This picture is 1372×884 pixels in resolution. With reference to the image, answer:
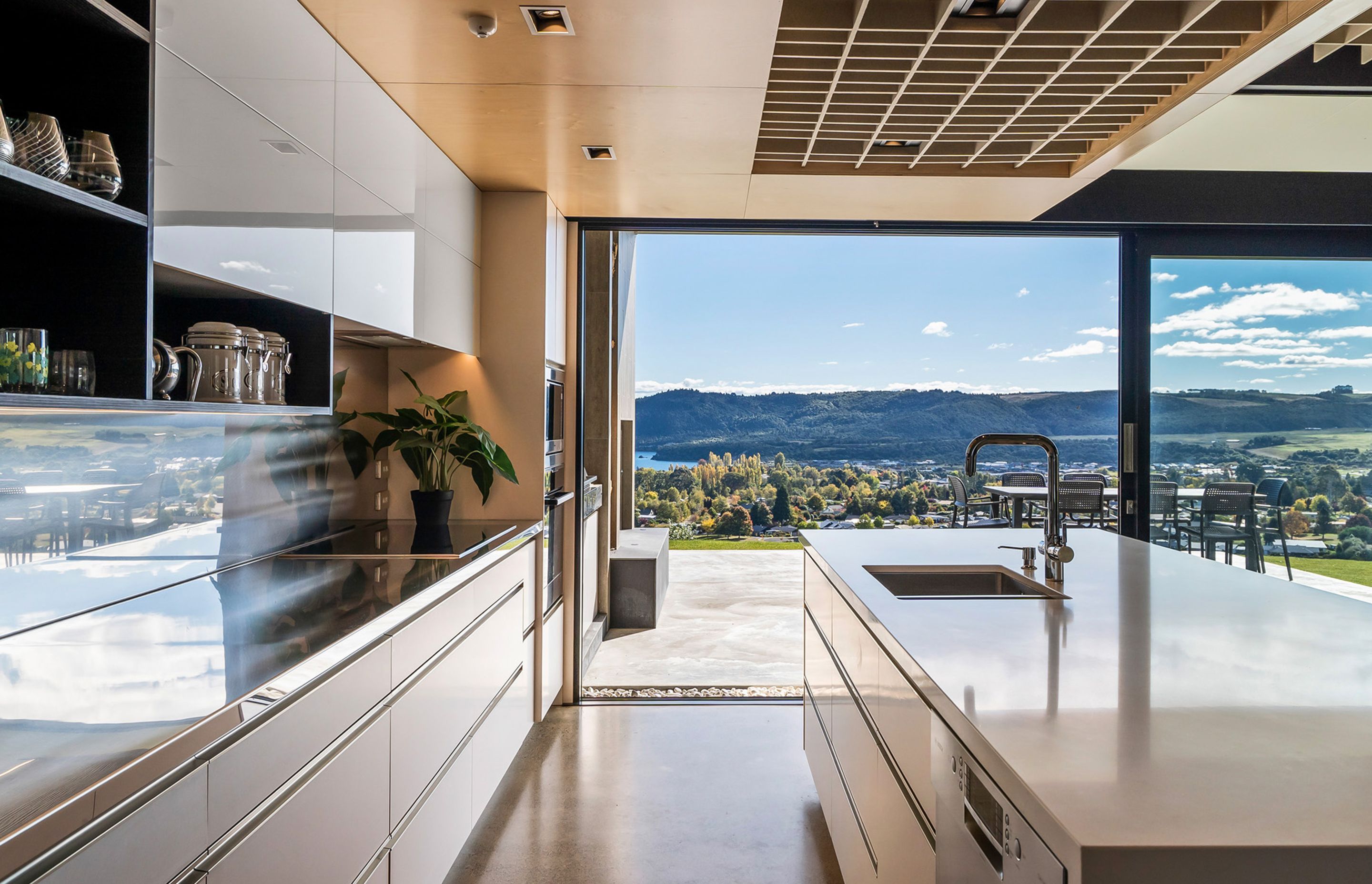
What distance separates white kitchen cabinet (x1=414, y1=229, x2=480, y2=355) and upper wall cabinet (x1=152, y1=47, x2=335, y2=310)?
0.72m

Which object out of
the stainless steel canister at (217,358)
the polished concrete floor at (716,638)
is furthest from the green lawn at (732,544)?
the stainless steel canister at (217,358)

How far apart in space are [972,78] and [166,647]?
8.22ft

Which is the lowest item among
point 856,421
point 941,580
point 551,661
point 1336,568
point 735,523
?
point 551,661

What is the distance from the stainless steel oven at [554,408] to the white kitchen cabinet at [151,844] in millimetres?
2456

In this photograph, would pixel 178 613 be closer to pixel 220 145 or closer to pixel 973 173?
pixel 220 145

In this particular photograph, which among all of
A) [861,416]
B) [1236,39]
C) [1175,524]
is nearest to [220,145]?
[1236,39]

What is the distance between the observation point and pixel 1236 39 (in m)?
2.15

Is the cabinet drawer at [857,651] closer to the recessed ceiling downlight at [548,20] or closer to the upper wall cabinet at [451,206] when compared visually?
the recessed ceiling downlight at [548,20]

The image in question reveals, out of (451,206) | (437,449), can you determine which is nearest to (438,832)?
(437,449)

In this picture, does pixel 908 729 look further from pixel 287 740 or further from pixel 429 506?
pixel 429 506

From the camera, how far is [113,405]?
4.24 feet

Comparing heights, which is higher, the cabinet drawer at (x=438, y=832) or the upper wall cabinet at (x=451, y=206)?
the upper wall cabinet at (x=451, y=206)

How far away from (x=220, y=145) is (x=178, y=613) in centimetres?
94

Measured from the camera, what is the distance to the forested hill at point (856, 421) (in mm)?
9422
